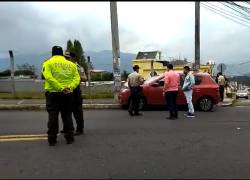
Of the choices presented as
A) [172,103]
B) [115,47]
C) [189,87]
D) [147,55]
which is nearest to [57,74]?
[172,103]

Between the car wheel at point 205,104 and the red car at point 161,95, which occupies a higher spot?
the red car at point 161,95

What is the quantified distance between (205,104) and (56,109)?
344 inches

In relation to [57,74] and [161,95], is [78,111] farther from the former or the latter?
[161,95]

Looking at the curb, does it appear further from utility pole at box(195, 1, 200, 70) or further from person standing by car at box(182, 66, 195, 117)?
utility pole at box(195, 1, 200, 70)

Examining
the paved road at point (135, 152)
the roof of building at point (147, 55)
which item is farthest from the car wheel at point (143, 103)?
the roof of building at point (147, 55)

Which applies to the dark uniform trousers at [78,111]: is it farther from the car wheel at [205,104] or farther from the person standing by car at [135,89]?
the car wheel at [205,104]

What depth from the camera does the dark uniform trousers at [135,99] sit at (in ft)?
49.5

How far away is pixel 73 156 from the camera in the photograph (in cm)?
853

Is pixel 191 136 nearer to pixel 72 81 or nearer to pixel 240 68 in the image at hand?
pixel 72 81

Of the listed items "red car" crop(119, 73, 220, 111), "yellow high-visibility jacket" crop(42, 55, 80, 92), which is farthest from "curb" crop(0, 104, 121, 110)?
"yellow high-visibility jacket" crop(42, 55, 80, 92)

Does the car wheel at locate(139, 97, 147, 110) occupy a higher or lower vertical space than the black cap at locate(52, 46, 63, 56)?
lower

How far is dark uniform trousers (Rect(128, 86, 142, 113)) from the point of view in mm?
15100

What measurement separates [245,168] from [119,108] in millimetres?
10083

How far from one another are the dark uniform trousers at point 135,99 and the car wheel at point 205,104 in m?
2.59
